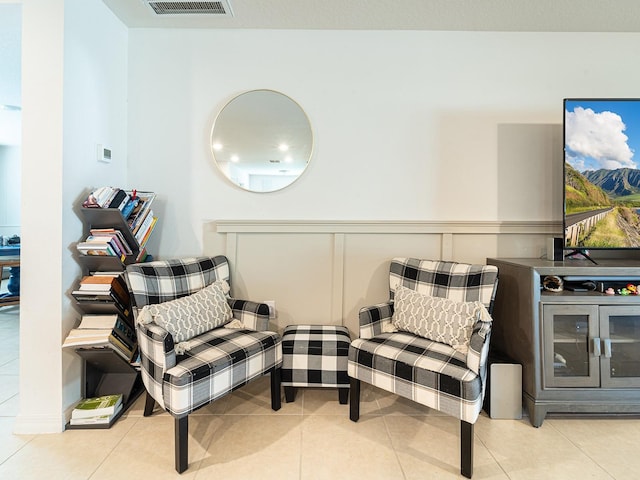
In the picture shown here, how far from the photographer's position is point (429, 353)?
1628 millimetres

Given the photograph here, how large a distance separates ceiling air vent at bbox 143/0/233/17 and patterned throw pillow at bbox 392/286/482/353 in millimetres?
2159

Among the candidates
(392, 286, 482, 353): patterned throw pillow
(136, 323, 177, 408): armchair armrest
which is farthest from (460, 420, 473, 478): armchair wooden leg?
(136, 323, 177, 408): armchair armrest

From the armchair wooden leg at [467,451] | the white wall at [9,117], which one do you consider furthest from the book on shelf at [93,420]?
the white wall at [9,117]

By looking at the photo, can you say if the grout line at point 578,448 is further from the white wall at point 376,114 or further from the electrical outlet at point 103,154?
the electrical outlet at point 103,154

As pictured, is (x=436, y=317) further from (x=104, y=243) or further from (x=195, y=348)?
(x=104, y=243)

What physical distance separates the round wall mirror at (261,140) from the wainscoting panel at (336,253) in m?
0.37

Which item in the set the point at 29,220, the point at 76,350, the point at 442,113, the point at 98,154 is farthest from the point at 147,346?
the point at 442,113

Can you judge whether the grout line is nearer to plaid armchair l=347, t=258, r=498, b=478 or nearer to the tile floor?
the tile floor

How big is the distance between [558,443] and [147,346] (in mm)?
2165

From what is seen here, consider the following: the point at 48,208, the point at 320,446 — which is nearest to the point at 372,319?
the point at 320,446

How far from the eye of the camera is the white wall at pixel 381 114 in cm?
230

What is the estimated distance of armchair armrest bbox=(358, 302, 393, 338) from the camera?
190 centimetres

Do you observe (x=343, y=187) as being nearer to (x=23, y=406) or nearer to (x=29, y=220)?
(x=29, y=220)

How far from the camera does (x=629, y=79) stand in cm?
234
